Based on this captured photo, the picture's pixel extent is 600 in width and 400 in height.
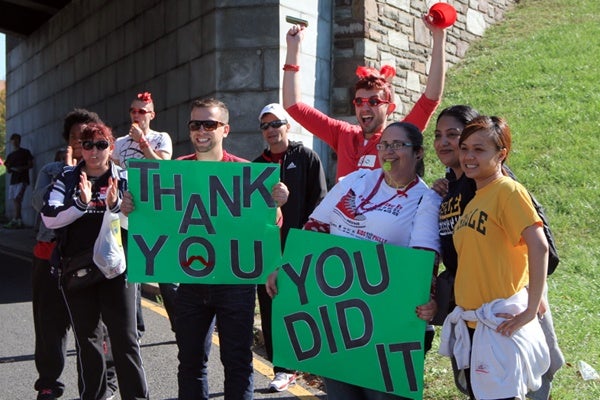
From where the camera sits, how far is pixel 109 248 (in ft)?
14.5

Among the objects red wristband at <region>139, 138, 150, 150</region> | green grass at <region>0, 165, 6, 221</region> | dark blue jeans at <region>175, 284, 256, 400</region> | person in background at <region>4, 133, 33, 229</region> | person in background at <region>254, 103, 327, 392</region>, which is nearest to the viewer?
dark blue jeans at <region>175, 284, 256, 400</region>

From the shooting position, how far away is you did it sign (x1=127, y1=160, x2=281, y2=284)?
14.1 ft

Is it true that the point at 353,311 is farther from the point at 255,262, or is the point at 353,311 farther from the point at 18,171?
the point at 18,171

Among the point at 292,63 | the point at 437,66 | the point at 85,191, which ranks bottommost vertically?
the point at 85,191

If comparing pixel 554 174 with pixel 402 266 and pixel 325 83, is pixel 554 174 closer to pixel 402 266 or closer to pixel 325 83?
pixel 325 83

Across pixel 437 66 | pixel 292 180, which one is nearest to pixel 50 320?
pixel 292 180

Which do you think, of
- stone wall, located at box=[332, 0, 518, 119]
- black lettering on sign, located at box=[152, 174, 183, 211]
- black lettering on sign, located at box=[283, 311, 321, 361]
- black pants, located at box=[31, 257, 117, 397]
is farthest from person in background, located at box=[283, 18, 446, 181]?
stone wall, located at box=[332, 0, 518, 119]

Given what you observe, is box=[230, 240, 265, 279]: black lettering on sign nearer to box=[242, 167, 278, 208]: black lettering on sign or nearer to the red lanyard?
box=[242, 167, 278, 208]: black lettering on sign

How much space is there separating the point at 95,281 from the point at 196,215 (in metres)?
0.72

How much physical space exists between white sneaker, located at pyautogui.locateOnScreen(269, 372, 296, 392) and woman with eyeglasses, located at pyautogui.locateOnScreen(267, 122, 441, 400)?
6.11 feet

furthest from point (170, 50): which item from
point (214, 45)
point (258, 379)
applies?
point (258, 379)

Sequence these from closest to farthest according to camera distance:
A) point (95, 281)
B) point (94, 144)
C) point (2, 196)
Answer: point (95, 281) < point (94, 144) < point (2, 196)

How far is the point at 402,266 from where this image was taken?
3.53 meters

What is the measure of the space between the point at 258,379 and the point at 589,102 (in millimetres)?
7609
